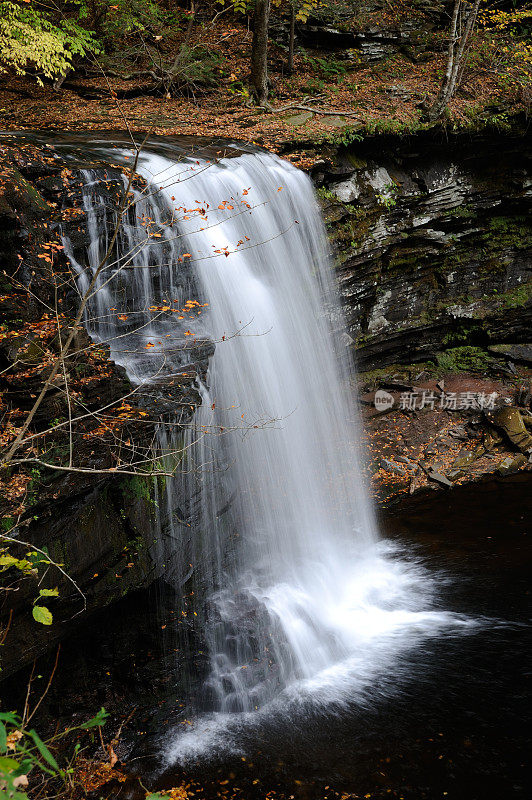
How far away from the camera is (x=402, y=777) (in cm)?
469

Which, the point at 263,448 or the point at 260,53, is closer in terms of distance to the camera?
the point at 263,448

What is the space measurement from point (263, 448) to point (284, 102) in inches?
369

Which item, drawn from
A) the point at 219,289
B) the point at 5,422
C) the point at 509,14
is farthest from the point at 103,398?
the point at 509,14

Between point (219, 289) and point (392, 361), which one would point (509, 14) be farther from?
point (219, 289)

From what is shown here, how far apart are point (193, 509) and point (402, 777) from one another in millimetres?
3975

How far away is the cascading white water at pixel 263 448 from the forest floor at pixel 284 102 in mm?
2161

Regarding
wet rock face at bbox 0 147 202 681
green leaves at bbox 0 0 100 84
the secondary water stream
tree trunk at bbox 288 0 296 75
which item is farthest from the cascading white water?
tree trunk at bbox 288 0 296 75

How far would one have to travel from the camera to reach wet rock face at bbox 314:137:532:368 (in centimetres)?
1080

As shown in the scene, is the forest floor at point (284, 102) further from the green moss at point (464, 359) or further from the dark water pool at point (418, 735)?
the dark water pool at point (418, 735)

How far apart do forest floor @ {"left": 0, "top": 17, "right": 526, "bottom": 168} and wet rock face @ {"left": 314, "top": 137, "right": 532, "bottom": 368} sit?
24.2 inches

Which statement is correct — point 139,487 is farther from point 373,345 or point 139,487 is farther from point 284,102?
point 284,102

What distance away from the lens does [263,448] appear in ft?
28.3

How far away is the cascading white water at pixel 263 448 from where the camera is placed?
6.54 m

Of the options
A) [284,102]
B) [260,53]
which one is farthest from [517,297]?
[260,53]
